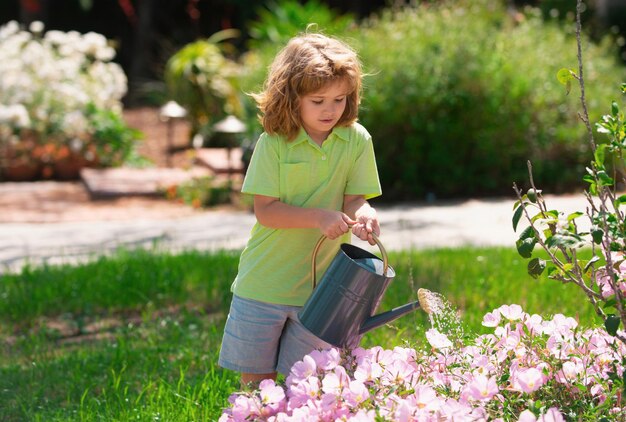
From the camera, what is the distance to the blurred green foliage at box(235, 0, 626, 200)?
25.4ft

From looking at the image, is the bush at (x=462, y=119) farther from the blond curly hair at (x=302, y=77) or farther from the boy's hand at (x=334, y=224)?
the boy's hand at (x=334, y=224)

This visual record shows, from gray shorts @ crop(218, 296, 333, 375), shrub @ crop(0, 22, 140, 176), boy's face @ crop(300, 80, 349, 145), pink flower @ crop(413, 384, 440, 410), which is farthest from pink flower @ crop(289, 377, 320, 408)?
shrub @ crop(0, 22, 140, 176)

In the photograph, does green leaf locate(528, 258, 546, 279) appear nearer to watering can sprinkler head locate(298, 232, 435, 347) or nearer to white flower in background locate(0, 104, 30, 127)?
watering can sprinkler head locate(298, 232, 435, 347)

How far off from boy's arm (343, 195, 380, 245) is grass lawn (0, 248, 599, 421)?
513mm

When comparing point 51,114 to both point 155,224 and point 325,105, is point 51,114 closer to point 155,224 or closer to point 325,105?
point 155,224

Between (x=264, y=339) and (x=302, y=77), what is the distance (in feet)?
2.39

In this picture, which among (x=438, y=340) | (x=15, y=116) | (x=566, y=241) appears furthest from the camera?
(x=15, y=116)

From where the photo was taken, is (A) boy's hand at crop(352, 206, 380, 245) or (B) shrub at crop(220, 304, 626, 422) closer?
(B) shrub at crop(220, 304, 626, 422)

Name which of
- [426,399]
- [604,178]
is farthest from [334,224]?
[604,178]

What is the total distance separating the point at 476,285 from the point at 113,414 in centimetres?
213

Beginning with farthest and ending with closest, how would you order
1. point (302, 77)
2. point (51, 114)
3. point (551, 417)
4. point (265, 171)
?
point (51, 114) < point (265, 171) < point (302, 77) < point (551, 417)

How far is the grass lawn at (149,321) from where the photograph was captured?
299cm

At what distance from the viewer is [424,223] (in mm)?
6766

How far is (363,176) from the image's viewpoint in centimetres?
266
